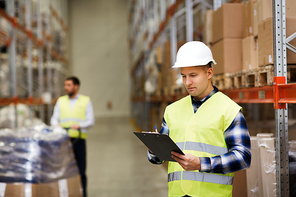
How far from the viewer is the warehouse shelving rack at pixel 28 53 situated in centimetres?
974

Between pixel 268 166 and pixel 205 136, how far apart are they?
1245mm

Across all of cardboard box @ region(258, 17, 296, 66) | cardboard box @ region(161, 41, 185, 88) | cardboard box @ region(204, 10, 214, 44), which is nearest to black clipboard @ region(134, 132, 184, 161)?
cardboard box @ region(258, 17, 296, 66)

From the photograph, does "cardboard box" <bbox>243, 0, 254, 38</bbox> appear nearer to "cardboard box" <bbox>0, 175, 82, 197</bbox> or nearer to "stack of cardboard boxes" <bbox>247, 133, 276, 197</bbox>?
"stack of cardboard boxes" <bbox>247, 133, 276, 197</bbox>

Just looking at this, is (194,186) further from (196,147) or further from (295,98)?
(295,98)

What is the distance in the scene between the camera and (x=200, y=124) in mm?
1973

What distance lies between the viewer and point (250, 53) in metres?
3.66

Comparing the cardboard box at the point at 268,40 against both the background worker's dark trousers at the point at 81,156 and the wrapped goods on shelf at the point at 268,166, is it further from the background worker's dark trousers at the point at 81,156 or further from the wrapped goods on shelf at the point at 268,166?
the background worker's dark trousers at the point at 81,156

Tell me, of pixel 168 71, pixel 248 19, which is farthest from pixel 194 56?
Answer: pixel 168 71

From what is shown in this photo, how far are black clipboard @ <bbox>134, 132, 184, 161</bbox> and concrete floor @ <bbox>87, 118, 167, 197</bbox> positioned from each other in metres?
4.02

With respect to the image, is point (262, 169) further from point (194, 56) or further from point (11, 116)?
point (11, 116)

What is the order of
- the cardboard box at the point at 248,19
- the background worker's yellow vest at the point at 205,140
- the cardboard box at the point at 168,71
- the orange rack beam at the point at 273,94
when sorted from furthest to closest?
the cardboard box at the point at 168,71
the cardboard box at the point at 248,19
the orange rack beam at the point at 273,94
the background worker's yellow vest at the point at 205,140

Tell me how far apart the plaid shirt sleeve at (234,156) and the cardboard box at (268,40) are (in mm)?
1398

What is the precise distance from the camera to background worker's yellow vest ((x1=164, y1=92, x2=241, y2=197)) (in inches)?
76.2

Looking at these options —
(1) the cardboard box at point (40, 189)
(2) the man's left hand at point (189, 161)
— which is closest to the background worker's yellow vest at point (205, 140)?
(2) the man's left hand at point (189, 161)
